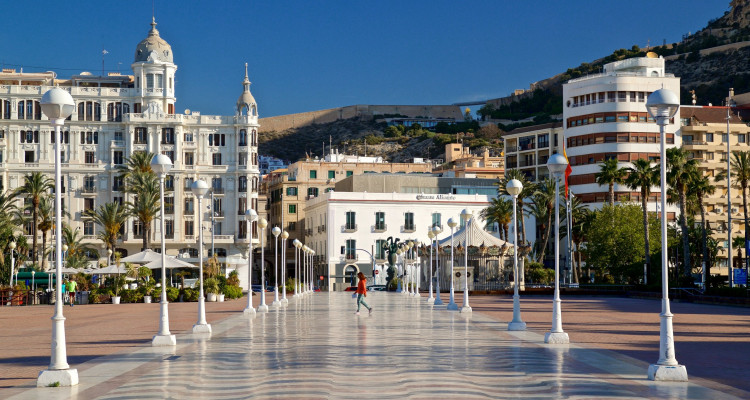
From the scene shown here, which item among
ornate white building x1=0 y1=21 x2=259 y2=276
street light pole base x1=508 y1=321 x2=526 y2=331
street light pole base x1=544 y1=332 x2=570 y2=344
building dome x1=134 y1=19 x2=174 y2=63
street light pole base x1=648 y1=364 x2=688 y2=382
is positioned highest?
building dome x1=134 y1=19 x2=174 y2=63

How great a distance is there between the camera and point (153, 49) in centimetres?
9438

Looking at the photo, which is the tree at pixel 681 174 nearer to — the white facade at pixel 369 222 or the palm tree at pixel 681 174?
the palm tree at pixel 681 174

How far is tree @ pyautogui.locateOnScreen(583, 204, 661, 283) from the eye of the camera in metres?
78.3

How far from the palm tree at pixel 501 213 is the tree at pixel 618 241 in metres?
8.88

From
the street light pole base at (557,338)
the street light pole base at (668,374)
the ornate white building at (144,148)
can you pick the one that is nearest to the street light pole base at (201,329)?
the street light pole base at (557,338)

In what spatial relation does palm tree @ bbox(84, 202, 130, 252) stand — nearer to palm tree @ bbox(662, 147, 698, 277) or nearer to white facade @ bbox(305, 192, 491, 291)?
white facade @ bbox(305, 192, 491, 291)

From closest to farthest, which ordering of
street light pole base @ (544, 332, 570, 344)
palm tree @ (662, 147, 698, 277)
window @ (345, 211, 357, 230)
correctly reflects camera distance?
street light pole base @ (544, 332, 570, 344), palm tree @ (662, 147, 698, 277), window @ (345, 211, 357, 230)

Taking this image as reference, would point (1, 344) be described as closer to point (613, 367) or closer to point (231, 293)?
point (613, 367)

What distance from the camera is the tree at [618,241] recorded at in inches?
3083

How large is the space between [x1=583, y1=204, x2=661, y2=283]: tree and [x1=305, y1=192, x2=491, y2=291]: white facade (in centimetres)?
Answer: 1459

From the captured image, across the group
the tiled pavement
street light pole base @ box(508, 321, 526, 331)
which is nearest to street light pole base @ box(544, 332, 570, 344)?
the tiled pavement

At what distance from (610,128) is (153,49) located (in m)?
46.0

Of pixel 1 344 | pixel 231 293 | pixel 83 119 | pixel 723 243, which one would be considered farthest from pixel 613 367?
pixel 723 243

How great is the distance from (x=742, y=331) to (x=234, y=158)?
2925 inches
